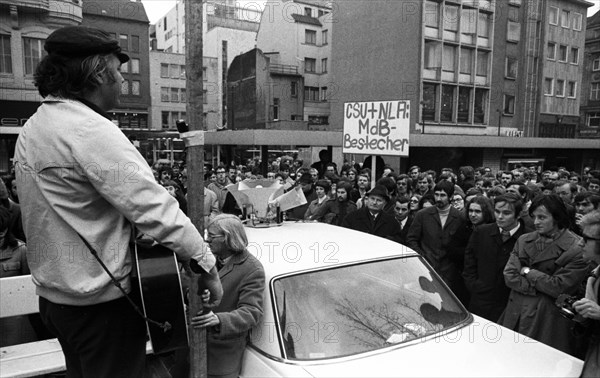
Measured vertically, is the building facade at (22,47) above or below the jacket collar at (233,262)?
above

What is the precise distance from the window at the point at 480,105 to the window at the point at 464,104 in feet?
2.33

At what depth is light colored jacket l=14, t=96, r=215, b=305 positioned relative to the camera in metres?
1.54

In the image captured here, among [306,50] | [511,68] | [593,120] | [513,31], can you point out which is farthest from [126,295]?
[593,120]

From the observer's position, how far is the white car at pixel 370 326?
2.57 metres

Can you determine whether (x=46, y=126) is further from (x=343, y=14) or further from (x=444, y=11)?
(x=343, y=14)

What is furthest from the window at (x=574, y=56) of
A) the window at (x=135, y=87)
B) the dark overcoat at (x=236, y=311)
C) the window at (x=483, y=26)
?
the dark overcoat at (x=236, y=311)

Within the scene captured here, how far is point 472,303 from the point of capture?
15.2ft

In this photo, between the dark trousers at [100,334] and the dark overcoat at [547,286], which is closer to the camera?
the dark trousers at [100,334]

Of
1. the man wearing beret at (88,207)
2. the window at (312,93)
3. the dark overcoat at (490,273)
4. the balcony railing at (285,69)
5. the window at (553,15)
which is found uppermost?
the window at (553,15)

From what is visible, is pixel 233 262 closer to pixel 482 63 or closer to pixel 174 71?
pixel 482 63

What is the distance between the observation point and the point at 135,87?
47.3 meters

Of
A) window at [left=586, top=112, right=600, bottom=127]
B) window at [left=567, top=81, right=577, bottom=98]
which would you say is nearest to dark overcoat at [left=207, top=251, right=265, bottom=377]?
window at [left=567, top=81, right=577, bottom=98]

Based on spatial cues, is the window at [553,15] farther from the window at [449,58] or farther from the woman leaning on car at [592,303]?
the woman leaning on car at [592,303]

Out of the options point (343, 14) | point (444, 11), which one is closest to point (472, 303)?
point (444, 11)
